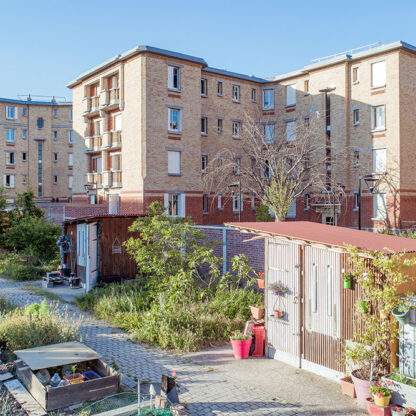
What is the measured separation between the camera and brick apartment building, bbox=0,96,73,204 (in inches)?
2162

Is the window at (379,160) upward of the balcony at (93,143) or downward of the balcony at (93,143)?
downward

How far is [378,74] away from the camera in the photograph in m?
31.7

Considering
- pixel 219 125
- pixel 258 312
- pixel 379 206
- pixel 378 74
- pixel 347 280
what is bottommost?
pixel 258 312

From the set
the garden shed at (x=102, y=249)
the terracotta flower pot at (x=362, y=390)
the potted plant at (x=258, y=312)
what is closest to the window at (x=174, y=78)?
the garden shed at (x=102, y=249)

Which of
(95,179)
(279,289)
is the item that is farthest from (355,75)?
(279,289)

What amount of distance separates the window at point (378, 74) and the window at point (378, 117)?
61.8 inches

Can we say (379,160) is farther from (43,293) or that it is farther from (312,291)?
(312,291)

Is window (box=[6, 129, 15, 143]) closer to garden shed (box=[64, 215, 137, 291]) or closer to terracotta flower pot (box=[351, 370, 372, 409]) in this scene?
garden shed (box=[64, 215, 137, 291])

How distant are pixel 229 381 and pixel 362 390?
253 centimetres

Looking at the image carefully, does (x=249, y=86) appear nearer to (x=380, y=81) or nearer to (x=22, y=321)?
(x=380, y=81)

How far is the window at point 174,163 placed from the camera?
32.5m

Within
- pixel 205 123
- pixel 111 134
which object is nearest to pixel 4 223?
pixel 111 134

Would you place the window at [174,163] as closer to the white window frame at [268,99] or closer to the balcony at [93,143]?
the balcony at [93,143]

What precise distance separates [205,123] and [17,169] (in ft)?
98.6
